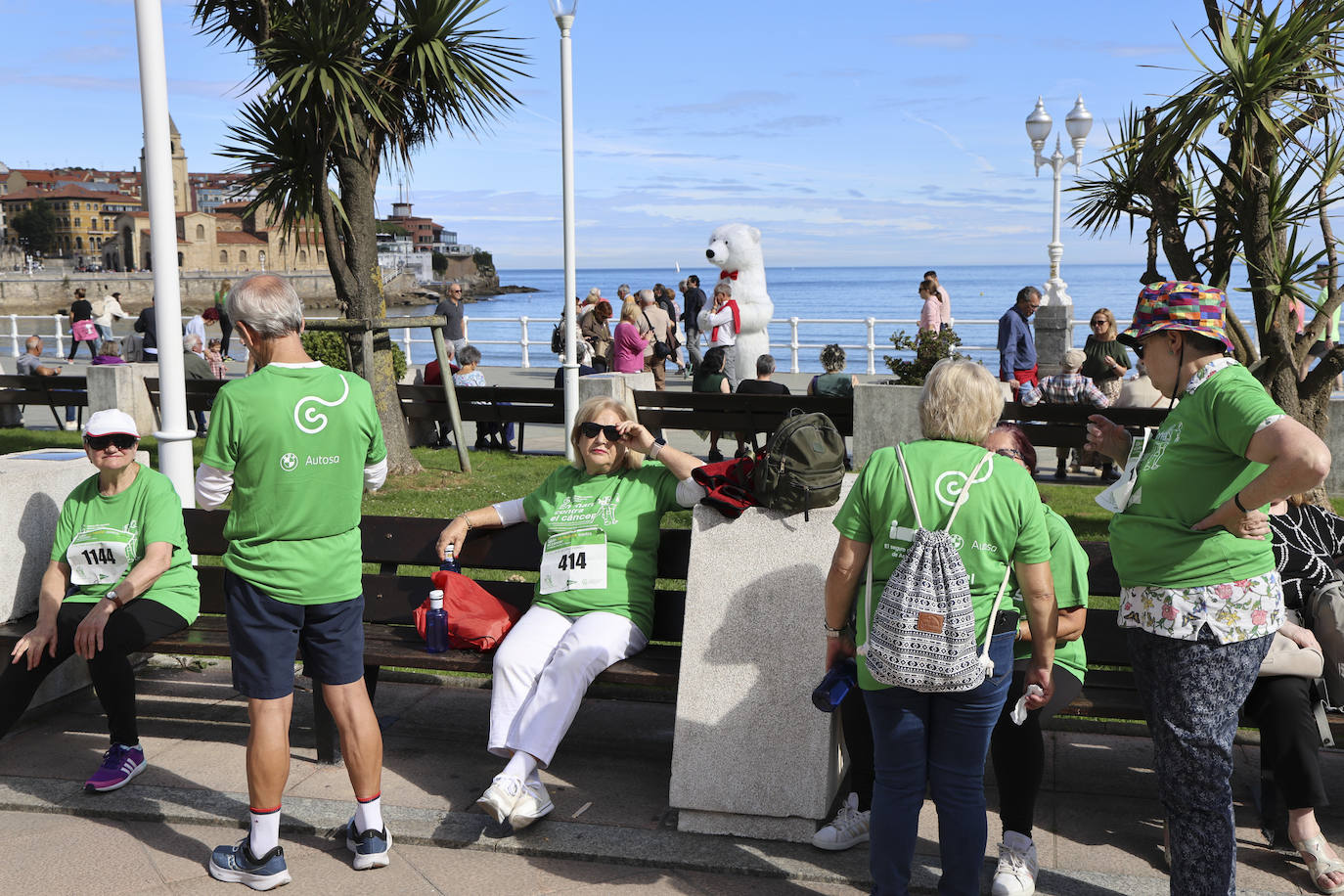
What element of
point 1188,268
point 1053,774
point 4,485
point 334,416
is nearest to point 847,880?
point 1053,774

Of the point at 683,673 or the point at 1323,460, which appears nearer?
the point at 1323,460

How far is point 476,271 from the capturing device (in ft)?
551

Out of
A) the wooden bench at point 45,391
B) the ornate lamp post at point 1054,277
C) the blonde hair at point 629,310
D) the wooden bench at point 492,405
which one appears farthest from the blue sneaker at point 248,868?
the ornate lamp post at point 1054,277

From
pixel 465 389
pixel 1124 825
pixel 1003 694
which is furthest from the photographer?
pixel 465 389

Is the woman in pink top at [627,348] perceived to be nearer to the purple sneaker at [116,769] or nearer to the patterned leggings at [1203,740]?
the purple sneaker at [116,769]

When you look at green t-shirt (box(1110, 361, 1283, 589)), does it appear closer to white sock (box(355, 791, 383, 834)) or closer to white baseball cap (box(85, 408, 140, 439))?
white sock (box(355, 791, 383, 834))

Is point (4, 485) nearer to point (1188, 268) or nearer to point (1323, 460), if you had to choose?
point (1323, 460)

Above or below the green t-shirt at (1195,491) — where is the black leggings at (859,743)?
below

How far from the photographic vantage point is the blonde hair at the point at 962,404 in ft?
9.99

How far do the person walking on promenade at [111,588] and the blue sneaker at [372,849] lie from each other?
1108 millimetres

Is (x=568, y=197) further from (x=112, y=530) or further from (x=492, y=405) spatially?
(x=112, y=530)

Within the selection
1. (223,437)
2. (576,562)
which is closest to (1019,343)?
(576,562)

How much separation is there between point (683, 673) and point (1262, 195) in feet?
13.2

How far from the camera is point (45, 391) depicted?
13.0 m
